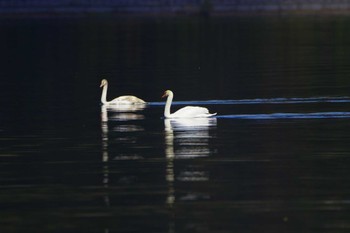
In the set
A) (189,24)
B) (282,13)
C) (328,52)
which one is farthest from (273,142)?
(282,13)

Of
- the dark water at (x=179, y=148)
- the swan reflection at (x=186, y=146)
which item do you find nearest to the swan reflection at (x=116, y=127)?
the dark water at (x=179, y=148)

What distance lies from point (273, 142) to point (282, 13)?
80252 millimetres

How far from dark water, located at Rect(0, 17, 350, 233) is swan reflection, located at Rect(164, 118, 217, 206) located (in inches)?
1.0

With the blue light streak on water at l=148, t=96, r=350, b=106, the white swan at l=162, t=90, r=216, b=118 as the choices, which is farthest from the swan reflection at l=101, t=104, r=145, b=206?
the blue light streak on water at l=148, t=96, r=350, b=106

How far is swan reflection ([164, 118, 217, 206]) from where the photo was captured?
20556mm

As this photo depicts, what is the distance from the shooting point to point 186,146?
2445 centimetres

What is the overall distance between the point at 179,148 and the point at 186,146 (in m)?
0.26

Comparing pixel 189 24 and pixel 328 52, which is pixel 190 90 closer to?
pixel 328 52

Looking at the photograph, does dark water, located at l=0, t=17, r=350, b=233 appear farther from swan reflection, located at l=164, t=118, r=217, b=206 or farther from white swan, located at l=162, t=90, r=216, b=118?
white swan, located at l=162, t=90, r=216, b=118

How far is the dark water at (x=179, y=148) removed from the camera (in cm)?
1786

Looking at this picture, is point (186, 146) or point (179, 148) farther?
point (186, 146)

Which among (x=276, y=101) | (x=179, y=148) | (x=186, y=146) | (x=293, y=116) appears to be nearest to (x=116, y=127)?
(x=293, y=116)

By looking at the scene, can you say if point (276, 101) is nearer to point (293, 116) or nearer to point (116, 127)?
point (293, 116)

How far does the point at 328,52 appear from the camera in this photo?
5541cm
